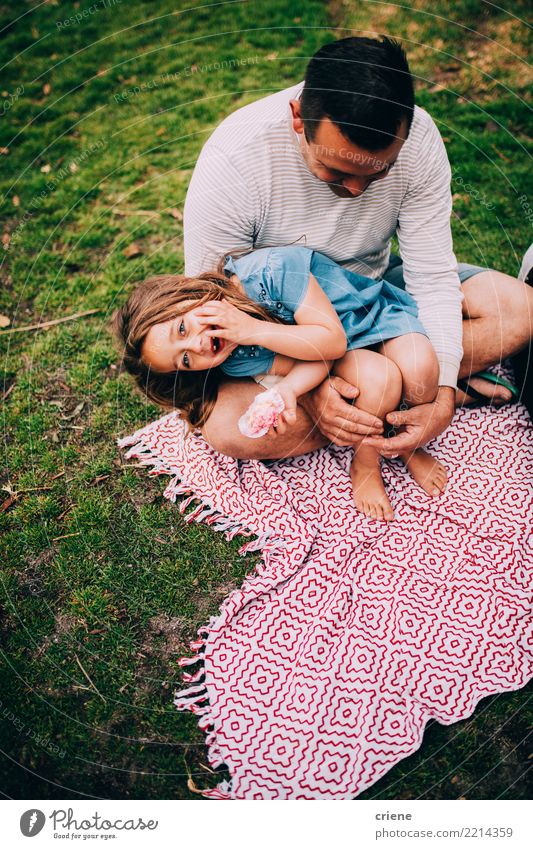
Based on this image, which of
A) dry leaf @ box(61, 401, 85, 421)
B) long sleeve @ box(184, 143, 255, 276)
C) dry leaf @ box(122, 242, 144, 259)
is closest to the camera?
long sleeve @ box(184, 143, 255, 276)

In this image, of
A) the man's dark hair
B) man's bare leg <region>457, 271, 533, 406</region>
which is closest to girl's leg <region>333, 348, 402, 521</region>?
man's bare leg <region>457, 271, 533, 406</region>

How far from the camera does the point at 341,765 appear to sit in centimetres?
208

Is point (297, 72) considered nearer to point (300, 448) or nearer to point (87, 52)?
point (87, 52)

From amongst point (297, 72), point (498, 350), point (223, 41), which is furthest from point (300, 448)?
point (223, 41)

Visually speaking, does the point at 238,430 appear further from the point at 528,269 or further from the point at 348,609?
the point at 528,269

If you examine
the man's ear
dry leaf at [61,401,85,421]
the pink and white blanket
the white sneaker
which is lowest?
the pink and white blanket

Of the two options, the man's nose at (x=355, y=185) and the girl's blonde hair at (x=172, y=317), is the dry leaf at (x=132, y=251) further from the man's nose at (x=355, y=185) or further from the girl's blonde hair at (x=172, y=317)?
the man's nose at (x=355, y=185)

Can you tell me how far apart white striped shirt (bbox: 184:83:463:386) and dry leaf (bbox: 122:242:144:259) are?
1.32m

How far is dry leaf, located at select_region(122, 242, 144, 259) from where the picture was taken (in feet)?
12.6

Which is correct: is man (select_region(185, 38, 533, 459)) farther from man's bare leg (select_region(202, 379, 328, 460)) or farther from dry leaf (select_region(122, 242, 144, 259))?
dry leaf (select_region(122, 242, 144, 259))

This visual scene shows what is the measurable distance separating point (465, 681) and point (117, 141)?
14.2 feet

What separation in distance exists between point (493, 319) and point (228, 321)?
4.29ft

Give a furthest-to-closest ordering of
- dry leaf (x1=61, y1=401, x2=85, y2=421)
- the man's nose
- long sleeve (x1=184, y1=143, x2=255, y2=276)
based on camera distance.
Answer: dry leaf (x1=61, y1=401, x2=85, y2=421) < long sleeve (x1=184, y1=143, x2=255, y2=276) < the man's nose

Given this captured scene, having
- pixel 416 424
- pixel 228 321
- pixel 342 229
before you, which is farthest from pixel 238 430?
pixel 342 229
